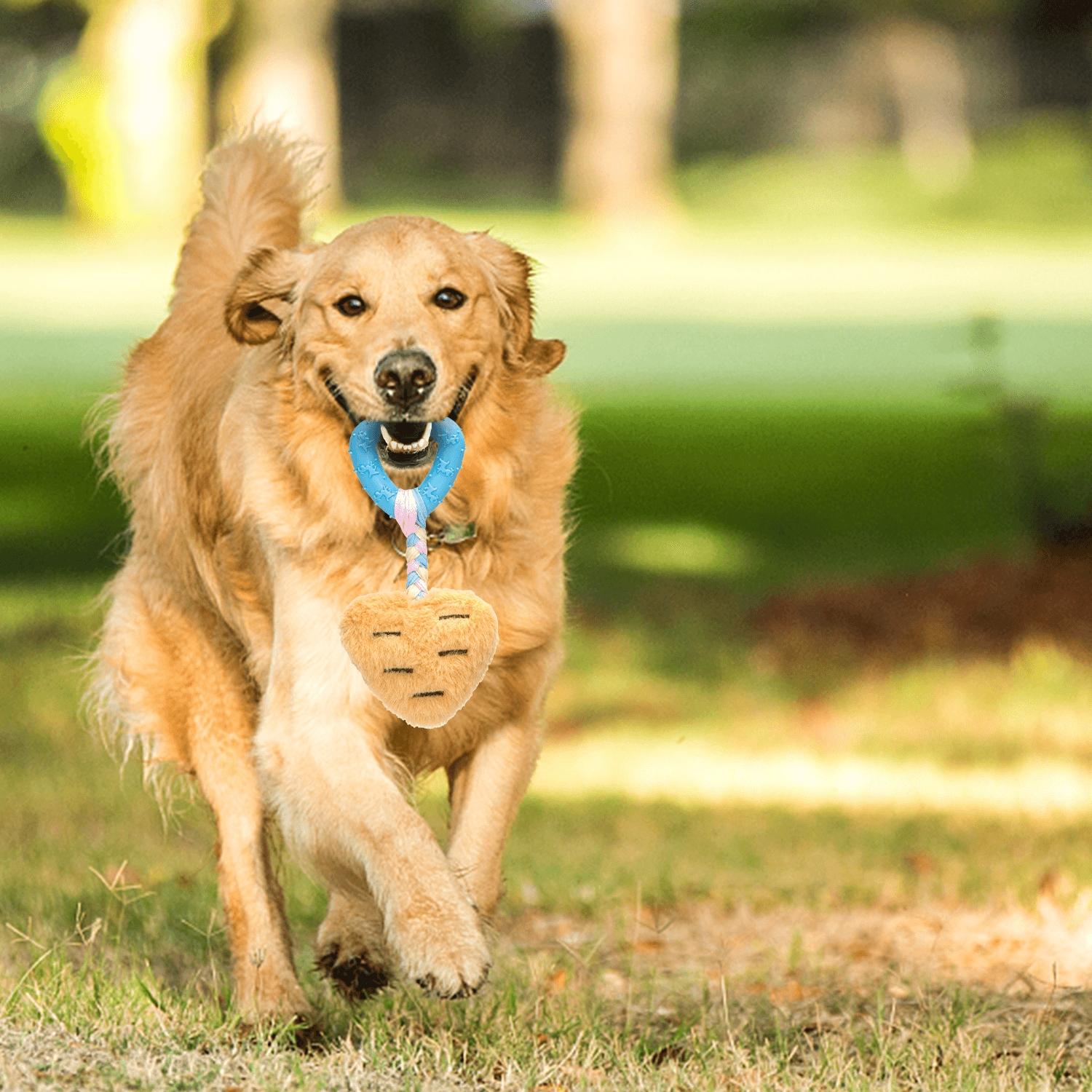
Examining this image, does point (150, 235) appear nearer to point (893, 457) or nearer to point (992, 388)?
point (893, 457)

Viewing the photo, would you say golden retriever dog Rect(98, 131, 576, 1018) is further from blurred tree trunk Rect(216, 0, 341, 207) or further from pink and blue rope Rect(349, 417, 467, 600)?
blurred tree trunk Rect(216, 0, 341, 207)

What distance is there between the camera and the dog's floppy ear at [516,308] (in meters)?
5.02

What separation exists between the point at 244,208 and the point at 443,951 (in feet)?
8.16

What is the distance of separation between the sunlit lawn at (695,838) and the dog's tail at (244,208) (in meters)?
0.52

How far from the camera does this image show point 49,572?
493 inches

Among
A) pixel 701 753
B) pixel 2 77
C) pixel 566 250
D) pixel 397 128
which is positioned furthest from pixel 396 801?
pixel 2 77

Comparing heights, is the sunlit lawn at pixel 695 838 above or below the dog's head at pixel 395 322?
below

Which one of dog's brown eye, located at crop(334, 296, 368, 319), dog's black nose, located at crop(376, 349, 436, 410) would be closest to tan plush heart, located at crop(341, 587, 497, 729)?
dog's black nose, located at crop(376, 349, 436, 410)

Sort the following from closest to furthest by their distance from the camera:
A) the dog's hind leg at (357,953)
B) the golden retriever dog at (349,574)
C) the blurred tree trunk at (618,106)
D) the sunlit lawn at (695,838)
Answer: the sunlit lawn at (695,838) → the golden retriever dog at (349,574) → the dog's hind leg at (357,953) → the blurred tree trunk at (618,106)

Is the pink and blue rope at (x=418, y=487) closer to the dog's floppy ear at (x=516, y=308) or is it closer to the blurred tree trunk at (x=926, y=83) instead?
the dog's floppy ear at (x=516, y=308)

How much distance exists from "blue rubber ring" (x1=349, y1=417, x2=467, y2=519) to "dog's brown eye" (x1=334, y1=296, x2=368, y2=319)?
249 mm

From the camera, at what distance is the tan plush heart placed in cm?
446

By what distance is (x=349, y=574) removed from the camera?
189 inches

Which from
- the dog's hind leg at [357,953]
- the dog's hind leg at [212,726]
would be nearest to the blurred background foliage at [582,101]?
the dog's hind leg at [212,726]
